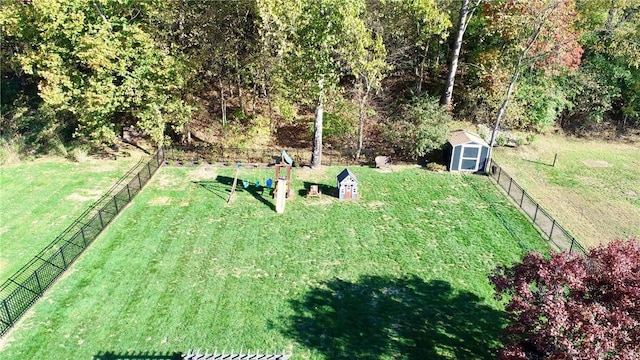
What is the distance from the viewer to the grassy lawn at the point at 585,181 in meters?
22.7

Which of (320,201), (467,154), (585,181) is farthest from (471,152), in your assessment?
(320,201)

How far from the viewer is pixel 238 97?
3719cm

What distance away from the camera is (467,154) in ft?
90.7

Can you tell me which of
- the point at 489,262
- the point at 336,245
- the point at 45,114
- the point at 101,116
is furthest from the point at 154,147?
the point at 489,262

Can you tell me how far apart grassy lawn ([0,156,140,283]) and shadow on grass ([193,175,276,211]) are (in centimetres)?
542

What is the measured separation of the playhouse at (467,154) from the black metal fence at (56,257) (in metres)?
18.1

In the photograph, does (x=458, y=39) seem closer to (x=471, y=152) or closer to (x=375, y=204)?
(x=471, y=152)

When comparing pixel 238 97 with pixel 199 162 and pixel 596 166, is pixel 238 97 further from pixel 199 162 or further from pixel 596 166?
pixel 596 166

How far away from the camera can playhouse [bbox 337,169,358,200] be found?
78.5 feet

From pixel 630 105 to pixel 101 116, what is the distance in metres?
38.8

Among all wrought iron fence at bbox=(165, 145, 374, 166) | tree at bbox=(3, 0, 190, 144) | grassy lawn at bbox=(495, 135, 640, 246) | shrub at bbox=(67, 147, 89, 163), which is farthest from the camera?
wrought iron fence at bbox=(165, 145, 374, 166)

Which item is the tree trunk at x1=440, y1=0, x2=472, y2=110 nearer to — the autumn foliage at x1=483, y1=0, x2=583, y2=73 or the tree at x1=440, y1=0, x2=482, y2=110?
the tree at x1=440, y1=0, x2=482, y2=110

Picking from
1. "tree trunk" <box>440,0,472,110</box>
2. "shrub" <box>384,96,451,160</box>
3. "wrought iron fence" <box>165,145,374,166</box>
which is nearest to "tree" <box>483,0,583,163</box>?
"tree trunk" <box>440,0,472,110</box>

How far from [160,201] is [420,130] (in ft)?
51.8
